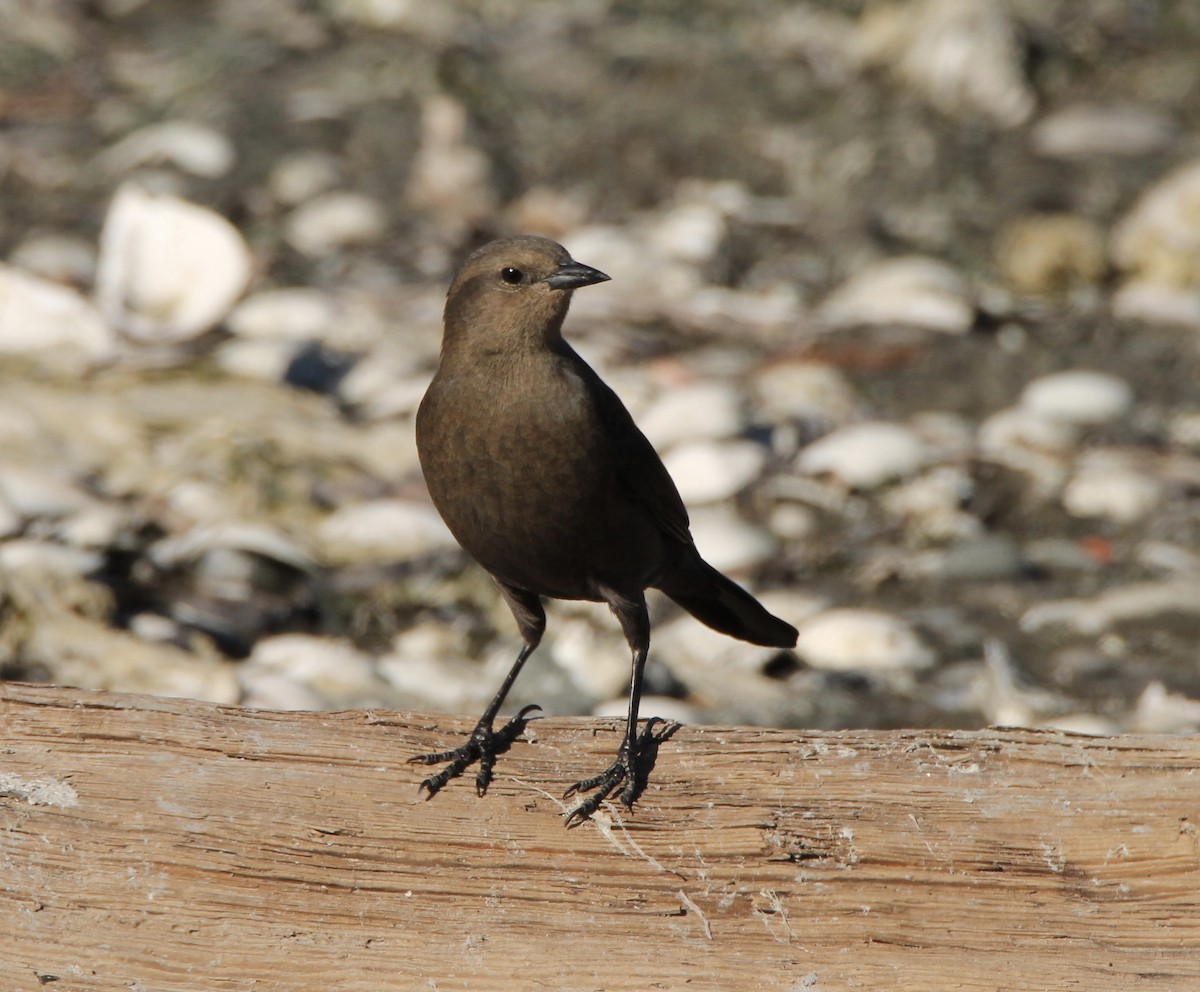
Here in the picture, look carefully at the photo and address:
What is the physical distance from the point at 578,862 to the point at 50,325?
225 inches

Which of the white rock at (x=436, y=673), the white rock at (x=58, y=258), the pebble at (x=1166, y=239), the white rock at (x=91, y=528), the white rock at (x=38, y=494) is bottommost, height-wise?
the white rock at (x=436, y=673)

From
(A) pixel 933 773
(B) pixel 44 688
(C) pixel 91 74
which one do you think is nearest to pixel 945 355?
(A) pixel 933 773

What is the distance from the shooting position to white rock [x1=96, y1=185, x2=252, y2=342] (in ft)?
27.8

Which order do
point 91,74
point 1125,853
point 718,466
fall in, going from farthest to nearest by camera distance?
point 91,74 → point 718,466 → point 1125,853

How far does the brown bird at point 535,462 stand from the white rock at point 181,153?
621 centimetres

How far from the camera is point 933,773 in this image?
393 centimetres

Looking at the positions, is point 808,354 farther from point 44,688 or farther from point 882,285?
point 44,688

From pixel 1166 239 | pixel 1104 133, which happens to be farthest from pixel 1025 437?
pixel 1104 133

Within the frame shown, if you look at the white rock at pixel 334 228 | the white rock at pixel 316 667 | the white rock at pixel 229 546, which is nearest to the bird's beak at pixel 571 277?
the white rock at pixel 316 667

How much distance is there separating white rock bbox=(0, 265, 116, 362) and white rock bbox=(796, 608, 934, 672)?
4.03 meters

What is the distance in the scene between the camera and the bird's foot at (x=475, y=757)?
3887mm

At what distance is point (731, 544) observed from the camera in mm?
6859

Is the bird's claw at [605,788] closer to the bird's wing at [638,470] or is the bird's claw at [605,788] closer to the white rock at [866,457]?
the bird's wing at [638,470]

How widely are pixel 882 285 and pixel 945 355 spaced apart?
66 centimetres
